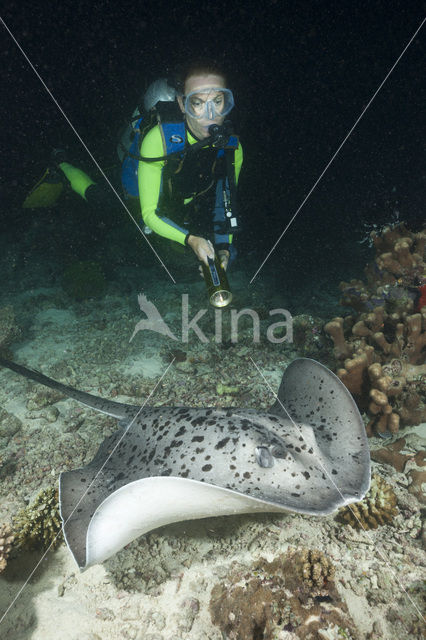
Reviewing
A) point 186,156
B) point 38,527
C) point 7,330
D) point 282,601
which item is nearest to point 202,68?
point 186,156

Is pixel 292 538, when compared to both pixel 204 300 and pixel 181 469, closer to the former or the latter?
pixel 181 469

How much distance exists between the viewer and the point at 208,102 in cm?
509

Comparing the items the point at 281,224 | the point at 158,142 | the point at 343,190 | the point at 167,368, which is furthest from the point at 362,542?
the point at 343,190

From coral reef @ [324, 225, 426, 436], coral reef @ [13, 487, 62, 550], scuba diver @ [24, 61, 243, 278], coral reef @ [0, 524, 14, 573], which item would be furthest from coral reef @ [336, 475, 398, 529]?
scuba diver @ [24, 61, 243, 278]

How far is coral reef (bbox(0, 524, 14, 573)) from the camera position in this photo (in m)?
2.53

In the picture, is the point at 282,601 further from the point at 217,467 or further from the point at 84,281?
the point at 84,281

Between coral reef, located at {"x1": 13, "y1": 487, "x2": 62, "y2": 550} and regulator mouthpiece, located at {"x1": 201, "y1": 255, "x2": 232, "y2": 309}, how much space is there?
2.73m

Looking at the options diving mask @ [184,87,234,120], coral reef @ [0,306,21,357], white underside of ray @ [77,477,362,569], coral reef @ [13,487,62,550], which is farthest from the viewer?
coral reef @ [0,306,21,357]

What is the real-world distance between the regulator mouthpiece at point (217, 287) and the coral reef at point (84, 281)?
6489mm

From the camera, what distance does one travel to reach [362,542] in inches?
101

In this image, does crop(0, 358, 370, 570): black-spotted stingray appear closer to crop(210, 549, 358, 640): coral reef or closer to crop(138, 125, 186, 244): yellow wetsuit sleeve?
crop(210, 549, 358, 640): coral reef

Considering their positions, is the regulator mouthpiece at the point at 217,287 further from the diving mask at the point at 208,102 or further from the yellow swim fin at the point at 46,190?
the yellow swim fin at the point at 46,190

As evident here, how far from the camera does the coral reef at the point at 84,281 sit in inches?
354

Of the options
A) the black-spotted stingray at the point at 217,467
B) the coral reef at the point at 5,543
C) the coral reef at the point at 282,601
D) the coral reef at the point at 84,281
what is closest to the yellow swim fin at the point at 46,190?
the coral reef at the point at 84,281
